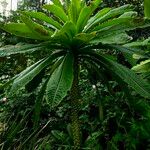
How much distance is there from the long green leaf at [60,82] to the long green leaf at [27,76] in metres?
0.12

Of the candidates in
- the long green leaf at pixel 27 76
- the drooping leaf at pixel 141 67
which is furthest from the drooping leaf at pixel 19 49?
the drooping leaf at pixel 141 67

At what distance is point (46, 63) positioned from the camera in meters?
2.63

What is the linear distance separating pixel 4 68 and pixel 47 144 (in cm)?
266

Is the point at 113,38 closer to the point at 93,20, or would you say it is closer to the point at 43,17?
the point at 93,20

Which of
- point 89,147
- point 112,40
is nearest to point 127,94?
point 112,40

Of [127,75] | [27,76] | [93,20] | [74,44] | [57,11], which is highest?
[57,11]

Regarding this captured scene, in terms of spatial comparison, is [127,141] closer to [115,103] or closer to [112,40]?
[115,103]

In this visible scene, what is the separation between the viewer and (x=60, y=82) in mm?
2367

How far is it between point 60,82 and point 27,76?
26 centimetres

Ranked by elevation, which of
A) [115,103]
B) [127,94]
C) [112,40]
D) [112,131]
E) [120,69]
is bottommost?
[112,131]

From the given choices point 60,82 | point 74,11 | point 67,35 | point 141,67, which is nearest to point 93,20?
point 74,11

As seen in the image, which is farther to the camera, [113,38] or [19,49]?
[19,49]

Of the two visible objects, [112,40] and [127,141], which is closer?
[112,40]

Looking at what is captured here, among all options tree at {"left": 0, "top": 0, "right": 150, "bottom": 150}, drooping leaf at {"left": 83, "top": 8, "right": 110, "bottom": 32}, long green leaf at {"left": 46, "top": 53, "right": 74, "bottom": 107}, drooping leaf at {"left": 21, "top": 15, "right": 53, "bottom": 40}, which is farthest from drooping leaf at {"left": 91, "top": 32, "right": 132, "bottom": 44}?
drooping leaf at {"left": 21, "top": 15, "right": 53, "bottom": 40}
